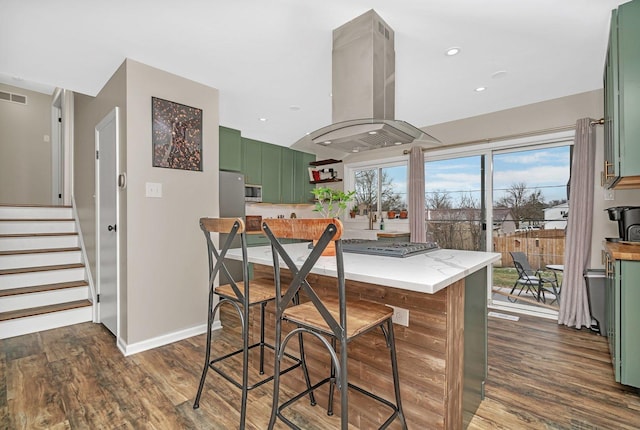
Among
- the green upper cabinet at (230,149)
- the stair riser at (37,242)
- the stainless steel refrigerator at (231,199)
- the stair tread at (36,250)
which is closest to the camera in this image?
the stair tread at (36,250)

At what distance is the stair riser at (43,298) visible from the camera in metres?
3.02

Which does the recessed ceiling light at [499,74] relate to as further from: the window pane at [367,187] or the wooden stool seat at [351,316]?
the wooden stool seat at [351,316]

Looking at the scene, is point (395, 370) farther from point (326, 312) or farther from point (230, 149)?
point (230, 149)

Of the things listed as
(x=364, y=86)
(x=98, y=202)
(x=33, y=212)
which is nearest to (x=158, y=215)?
(x=98, y=202)

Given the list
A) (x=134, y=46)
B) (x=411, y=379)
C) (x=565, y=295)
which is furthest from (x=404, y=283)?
(x=565, y=295)

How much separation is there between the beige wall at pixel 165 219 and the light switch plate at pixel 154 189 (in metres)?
0.03

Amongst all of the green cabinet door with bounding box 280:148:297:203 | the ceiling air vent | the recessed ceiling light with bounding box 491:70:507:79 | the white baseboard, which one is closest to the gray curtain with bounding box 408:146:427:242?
the recessed ceiling light with bounding box 491:70:507:79

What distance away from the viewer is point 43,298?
10.4 ft

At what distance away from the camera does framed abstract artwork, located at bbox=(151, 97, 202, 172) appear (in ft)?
8.77

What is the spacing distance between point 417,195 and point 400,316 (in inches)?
120

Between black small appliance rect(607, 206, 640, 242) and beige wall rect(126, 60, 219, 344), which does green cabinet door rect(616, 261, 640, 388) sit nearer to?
black small appliance rect(607, 206, 640, 242)

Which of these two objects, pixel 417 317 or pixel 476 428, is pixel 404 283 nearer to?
pixel 417 317

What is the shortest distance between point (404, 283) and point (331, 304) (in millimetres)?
421

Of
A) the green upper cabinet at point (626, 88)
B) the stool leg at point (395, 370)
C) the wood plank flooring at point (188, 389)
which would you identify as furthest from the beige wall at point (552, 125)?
the stool leg at point (395, 370)
